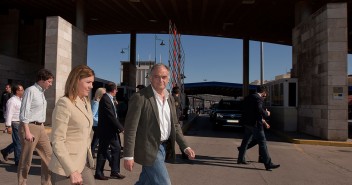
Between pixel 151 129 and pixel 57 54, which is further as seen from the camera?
pixel 57 54

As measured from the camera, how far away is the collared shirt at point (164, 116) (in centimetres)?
366

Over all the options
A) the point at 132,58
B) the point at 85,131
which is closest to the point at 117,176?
the point at 85,131

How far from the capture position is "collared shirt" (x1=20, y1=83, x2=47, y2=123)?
5113 millimetres

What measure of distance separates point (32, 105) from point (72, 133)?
262cm

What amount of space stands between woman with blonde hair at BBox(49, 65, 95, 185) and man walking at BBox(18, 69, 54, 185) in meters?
2.27

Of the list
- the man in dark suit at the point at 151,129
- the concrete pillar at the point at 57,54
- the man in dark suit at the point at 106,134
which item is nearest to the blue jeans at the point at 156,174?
the man in dark suit at the point at 151,129

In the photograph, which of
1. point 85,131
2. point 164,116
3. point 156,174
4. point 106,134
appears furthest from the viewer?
point 106,134

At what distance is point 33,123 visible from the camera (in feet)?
17.1

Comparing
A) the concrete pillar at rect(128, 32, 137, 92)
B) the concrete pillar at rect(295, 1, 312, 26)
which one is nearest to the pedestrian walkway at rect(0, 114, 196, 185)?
the concrete pillar at rect(295, 1, 312, 26)

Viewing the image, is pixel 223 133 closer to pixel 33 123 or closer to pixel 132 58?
pixel 33 123

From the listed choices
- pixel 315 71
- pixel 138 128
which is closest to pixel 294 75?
pixel 315 71

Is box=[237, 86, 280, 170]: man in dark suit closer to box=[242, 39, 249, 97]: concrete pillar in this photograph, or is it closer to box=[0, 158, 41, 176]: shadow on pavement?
box=[0, 158, 41, 176]: shadow on pavement

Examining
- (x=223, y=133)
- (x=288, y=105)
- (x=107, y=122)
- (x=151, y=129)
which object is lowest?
(x=223, y=133)

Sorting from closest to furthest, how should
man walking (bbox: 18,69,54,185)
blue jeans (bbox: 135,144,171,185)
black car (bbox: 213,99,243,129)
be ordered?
blue jeans (bbox: 135,144,171,185), man walking (bbox: 18,69,54,185), black car (bbox: 213,99,243,129)
